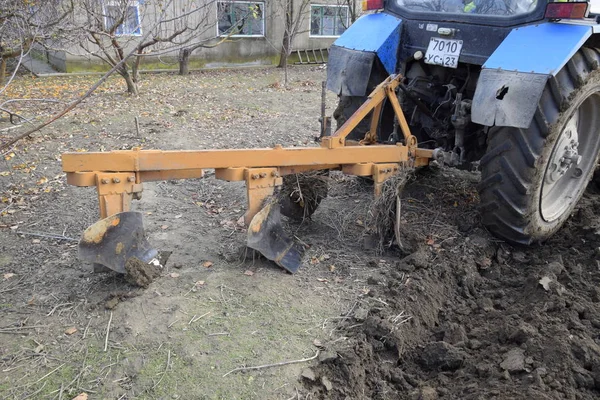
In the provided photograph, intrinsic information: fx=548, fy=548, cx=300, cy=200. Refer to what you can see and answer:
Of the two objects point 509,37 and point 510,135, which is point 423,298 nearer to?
point 510,135

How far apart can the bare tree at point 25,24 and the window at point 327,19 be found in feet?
35.2

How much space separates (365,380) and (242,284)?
3.46 feet

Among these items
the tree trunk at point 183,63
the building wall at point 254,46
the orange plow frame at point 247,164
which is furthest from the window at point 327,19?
the orange plow frame at point 247,164

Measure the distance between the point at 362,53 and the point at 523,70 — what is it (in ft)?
4.68

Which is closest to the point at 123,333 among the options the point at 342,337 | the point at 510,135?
the point at 342,337

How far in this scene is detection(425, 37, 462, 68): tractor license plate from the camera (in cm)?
411

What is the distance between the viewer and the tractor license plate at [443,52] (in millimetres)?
4113

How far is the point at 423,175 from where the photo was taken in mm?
5285

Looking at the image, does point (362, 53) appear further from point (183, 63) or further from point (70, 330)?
point (183, 63)

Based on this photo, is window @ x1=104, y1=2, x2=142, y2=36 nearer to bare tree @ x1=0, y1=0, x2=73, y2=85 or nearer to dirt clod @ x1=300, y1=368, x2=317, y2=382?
bare tree @ x1=0, y1=0, x2=73, y2=85

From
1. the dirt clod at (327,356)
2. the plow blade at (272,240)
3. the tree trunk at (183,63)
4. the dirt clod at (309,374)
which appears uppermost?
the tree trunk at (183,63)

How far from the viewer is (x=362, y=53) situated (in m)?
4.54

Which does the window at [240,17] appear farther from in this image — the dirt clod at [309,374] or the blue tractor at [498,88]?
the dirt clod at [309,374]

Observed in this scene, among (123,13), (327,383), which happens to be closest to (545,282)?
(327,383)
